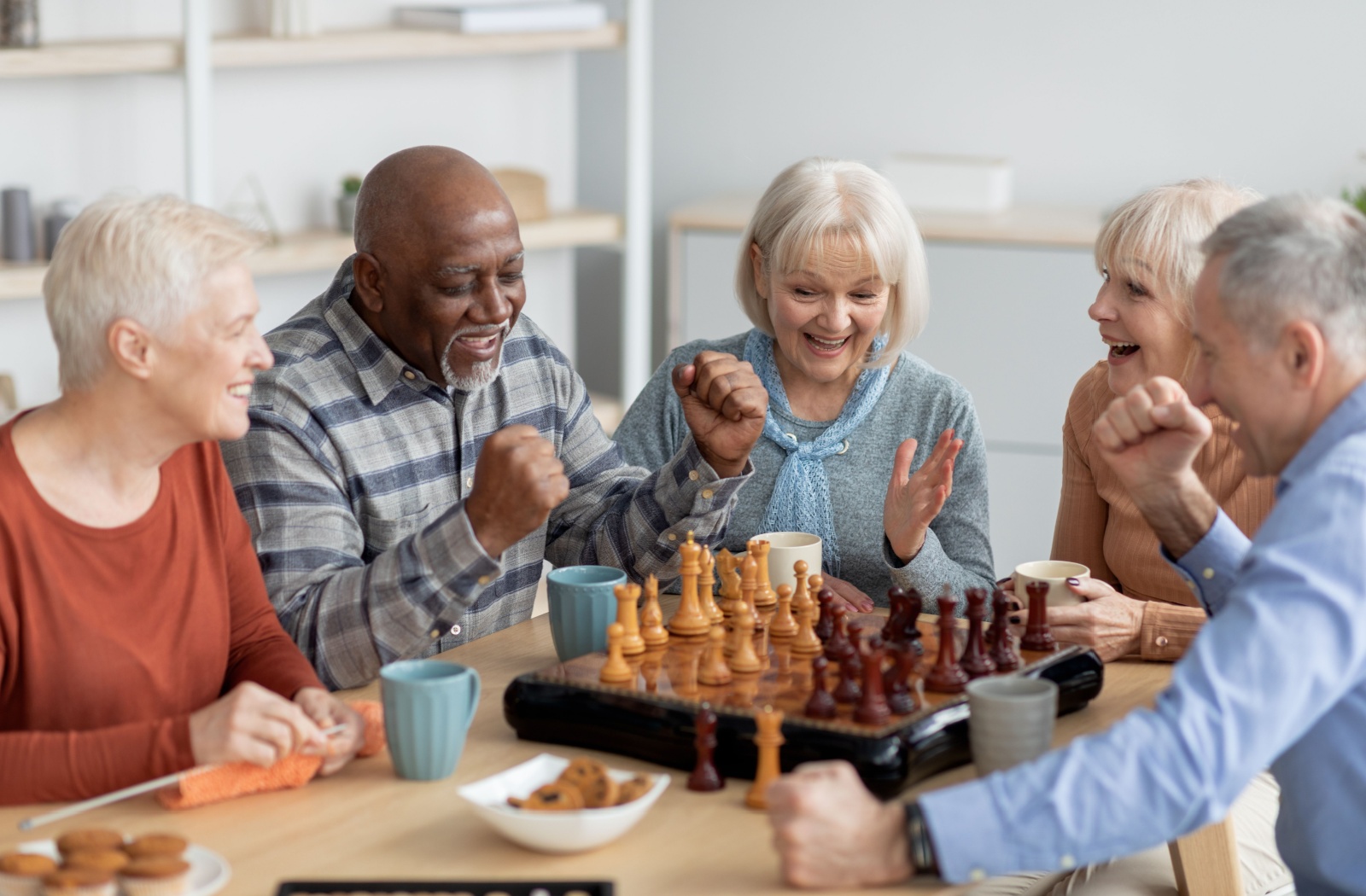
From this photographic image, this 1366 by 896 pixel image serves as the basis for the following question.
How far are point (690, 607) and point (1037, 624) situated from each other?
1.27ft

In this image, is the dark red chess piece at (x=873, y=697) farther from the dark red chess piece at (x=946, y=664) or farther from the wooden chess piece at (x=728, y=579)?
the wooden chess piece at (x=728, y=579)

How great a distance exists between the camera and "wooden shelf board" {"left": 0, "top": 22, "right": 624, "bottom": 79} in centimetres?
355

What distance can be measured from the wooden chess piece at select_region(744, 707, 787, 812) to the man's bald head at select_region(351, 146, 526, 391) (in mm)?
819

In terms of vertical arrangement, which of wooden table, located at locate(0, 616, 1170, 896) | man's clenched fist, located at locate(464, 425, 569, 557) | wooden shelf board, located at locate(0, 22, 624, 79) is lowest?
wooden table, located at locate(0, 616, 1170, 896)

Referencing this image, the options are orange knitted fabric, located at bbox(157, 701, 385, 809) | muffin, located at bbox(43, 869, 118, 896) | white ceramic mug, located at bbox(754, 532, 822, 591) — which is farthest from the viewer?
white ceramic mug, located at bbox(754, 532, 822, 591)

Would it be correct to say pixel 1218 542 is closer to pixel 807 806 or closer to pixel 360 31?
pixel 807 806

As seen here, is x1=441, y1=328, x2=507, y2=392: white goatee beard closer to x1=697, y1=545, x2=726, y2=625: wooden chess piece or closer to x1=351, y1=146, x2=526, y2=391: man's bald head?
x1=351, y1=146, x2=526, y2=391: man's bald head

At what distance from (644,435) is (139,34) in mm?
2030

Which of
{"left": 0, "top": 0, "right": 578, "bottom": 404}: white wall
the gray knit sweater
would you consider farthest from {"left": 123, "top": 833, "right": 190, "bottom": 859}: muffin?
{"left": 0, "top": 0, "right": 578, "bottom": 404}: white wall

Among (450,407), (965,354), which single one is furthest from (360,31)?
(450,407)

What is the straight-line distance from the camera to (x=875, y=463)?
2.52 meters

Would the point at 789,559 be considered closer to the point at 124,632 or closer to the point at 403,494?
the point at 403,494

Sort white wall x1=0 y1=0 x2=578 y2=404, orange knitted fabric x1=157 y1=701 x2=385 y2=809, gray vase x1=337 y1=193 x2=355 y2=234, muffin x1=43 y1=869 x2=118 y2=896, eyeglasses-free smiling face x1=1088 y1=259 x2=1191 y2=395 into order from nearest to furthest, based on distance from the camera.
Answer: muffin x1=43 y1=869 x2=118 y2=896
orange knitted fabric x1=157 y1=701 x2=385 y2=809
eyeglasses-free smiling face x1=1088 y1=259 x2=1191 y2=395
white wall x1=0 y1=0 x2=578 y2=404
gray vase x1=337 y1=193 x2=355 y2=234

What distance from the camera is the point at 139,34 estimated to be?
3.91 meters
